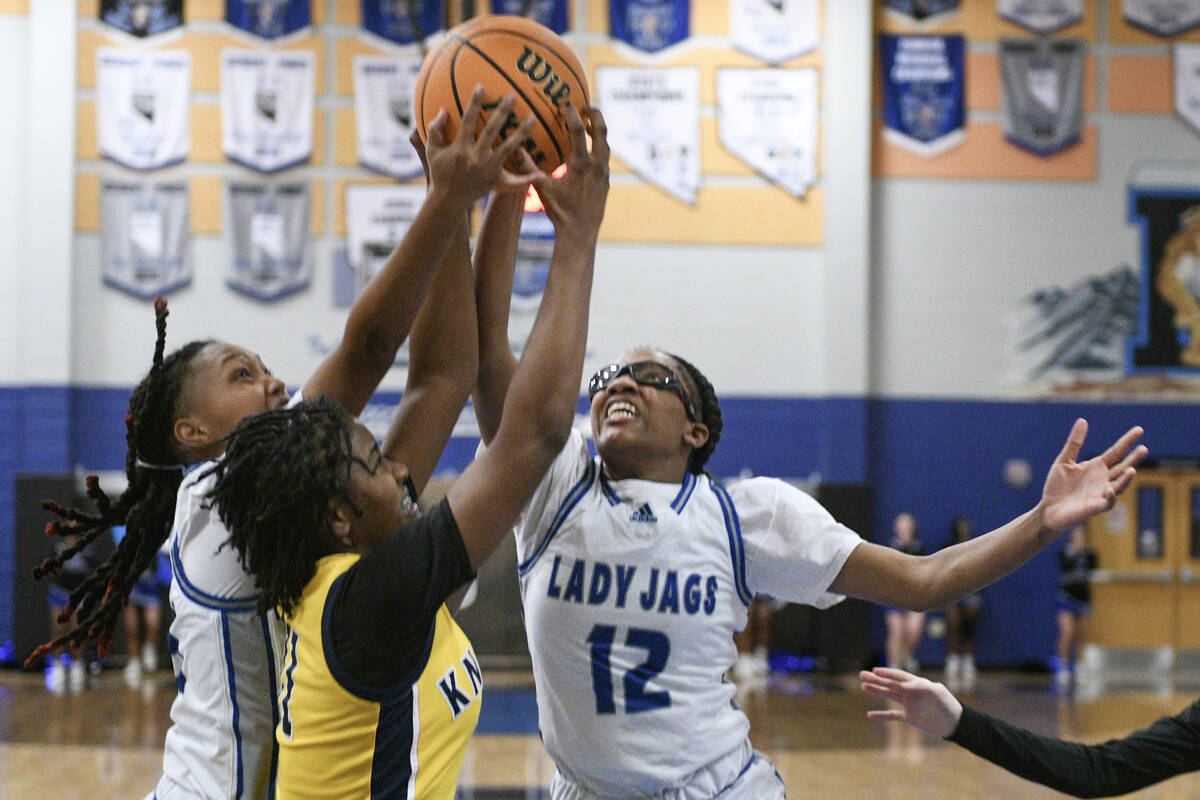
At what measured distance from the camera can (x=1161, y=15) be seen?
11.9 m

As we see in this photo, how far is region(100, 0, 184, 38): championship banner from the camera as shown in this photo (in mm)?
11414

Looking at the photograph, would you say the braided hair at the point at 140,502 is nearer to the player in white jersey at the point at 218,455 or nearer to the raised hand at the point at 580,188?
the player in white jersey at the point at 218,455

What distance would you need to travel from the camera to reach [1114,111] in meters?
11.9

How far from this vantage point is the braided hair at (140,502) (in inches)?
88.3

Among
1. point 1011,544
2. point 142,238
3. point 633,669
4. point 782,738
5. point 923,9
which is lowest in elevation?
point 782,738

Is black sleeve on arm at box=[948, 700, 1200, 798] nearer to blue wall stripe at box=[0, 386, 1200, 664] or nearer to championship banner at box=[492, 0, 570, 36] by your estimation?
blue wall stripe at box=[0, 386, 1200, 664]

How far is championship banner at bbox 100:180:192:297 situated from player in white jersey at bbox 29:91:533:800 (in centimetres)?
956

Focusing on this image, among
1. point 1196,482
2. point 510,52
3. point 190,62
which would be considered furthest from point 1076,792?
point 190,62

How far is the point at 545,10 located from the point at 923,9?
3746 millimetres

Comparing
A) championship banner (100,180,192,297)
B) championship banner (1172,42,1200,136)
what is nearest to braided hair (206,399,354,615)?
championship banner (100,180,192,297)

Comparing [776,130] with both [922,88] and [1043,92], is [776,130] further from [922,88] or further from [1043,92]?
[1043,92]

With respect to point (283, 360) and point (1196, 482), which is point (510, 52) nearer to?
point (283, 360)

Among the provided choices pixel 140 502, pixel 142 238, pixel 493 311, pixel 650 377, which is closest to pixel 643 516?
pixel 650 377

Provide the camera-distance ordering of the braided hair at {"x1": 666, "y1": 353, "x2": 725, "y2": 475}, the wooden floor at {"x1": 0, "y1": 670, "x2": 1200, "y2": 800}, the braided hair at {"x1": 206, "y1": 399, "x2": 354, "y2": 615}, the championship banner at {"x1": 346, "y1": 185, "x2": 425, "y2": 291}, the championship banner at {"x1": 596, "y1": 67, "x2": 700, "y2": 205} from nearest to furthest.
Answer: the braided hair at {"x1": 206, "y1": 399, "x2": 354, "y2": 615} < the braided hair at {"x1": 666, "y1": 353, "x2": 725, "y2": 475} < the wooden floor at {"x1": 0, "y1": 670, "x2": 1200, "y2": 800} < the championship banner at {"x1": 346, "y1": 185, "x2": 425, "y2": 291} < the championship banner at {"x1": 596, "y1": 67, "x2": 700, "y2": 205}
